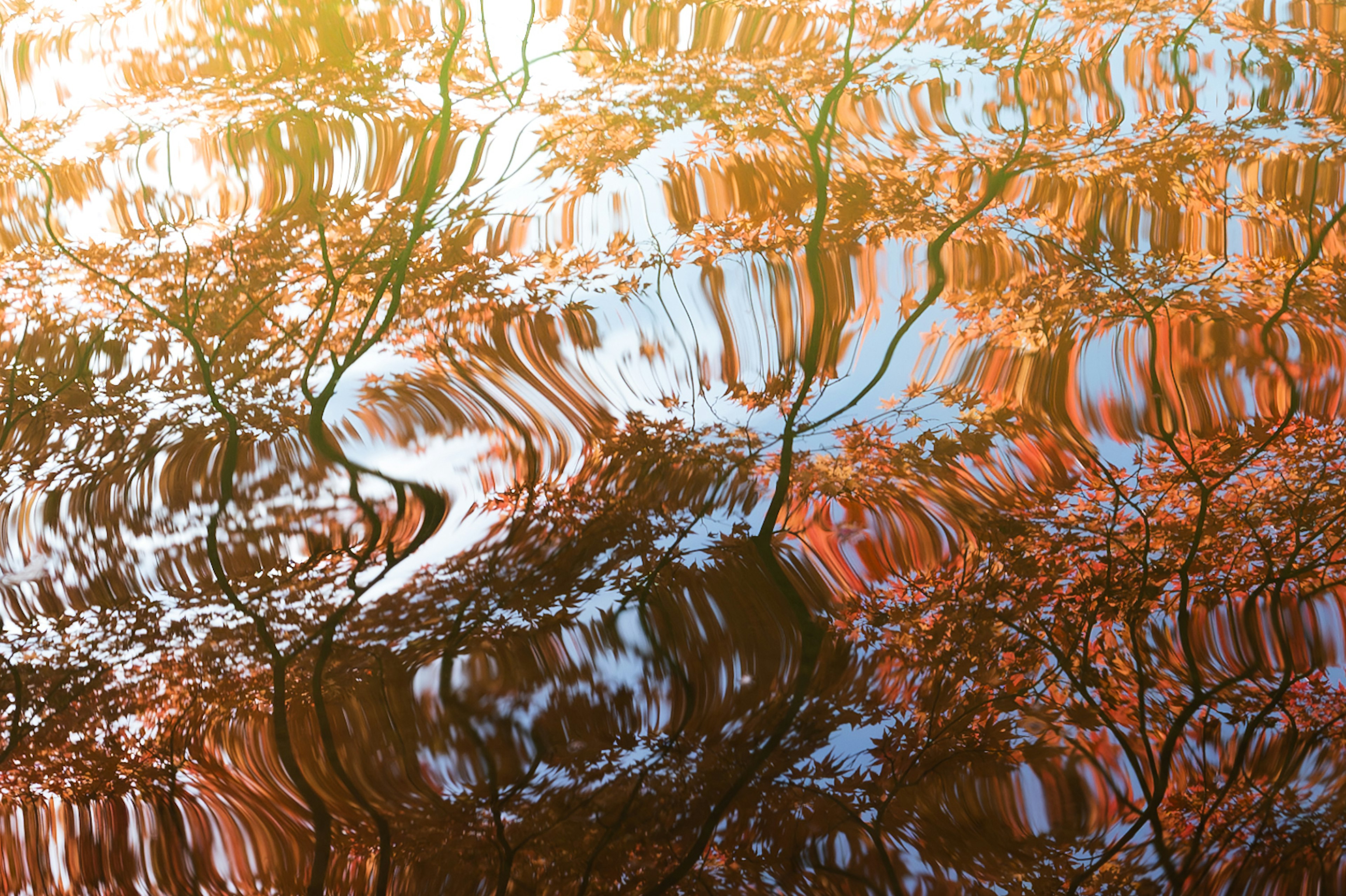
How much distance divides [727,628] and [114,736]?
1109 mm

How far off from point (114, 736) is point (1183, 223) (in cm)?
225

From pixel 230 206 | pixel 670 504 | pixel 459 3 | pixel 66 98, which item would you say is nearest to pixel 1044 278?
pixel 670 504

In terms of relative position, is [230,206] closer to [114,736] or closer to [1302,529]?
[114,736]

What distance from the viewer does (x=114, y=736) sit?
4.50 feet

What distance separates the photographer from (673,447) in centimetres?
146

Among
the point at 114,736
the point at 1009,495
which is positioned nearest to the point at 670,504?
the point at 1009,495

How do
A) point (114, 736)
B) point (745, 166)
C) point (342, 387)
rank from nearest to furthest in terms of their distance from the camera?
point (114, 736)
point (342, 387)
point (745, 166)

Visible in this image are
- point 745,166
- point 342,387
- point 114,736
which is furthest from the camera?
Answer: point 745,166

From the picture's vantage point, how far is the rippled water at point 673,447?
1342mm

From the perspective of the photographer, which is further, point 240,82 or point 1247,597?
point 240,82

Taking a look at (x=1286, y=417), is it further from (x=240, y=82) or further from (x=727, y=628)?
(x=240, y=82)

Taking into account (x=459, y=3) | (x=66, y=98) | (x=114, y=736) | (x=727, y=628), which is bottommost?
(x=114, y=736)

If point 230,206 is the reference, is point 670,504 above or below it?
below

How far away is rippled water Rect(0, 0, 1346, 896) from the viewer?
1342mm
